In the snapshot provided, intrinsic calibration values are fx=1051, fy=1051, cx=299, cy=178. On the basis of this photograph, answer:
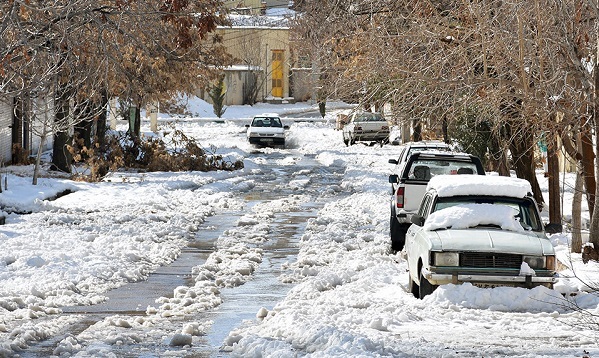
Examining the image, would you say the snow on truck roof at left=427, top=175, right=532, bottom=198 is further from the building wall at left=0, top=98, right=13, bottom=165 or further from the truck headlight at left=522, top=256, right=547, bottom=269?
the building wall at left=0, top=98, right=13, bottom=165

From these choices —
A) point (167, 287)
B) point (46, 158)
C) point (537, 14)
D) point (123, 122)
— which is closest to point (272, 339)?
point (167, 287)

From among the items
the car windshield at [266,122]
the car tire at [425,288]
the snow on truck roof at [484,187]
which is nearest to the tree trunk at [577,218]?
the snow on truck roof at [484,187]

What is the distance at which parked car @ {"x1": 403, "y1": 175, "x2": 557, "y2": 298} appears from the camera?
40.3 feet

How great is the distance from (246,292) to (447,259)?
2981 mm

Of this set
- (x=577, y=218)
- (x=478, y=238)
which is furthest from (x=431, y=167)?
(x=478, y=238)

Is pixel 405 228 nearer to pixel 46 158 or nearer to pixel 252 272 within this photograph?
pixel 252 272

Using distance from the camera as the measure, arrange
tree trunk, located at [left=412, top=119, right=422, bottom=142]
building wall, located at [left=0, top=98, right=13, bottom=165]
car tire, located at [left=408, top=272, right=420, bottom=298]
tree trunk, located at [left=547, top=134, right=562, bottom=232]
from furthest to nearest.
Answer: building wall, located at [left=0, top=98, right=13, bottom=165], tree trunk, located at [left=412, top=119, right=422, bottom=142], tree trunk, located at [left=547, top=134, right=562, bottom=232], car tire, located at [left=408, top=272, right=420, bottom=298]

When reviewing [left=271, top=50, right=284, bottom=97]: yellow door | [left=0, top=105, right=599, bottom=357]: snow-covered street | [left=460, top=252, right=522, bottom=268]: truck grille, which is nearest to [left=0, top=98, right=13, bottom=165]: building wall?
[left=0, top=105, right=599, bottom=357]: snow-covered street

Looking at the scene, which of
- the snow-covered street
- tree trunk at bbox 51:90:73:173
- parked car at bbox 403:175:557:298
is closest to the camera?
the snow-covered street

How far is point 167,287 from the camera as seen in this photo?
14.4 m

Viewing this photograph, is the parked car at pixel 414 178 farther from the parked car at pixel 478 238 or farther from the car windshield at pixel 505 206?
the car windshield at pixel 505 206

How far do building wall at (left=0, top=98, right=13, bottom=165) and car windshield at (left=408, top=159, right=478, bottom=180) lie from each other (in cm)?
1941

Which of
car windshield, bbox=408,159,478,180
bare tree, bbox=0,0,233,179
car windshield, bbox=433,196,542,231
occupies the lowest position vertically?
car windshield, bbox=433,196,542,231

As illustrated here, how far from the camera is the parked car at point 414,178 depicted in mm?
17812
